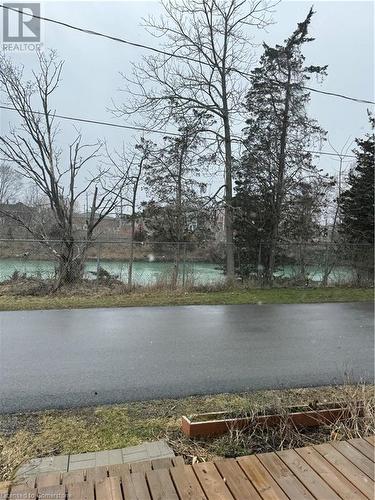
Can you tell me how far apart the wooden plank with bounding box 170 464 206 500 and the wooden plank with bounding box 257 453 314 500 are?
0.48 m

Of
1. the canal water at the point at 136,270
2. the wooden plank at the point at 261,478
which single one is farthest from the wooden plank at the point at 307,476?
the canal water at the point at 136,270

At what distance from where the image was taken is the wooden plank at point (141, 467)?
2.68 m

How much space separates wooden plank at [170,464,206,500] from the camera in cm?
241

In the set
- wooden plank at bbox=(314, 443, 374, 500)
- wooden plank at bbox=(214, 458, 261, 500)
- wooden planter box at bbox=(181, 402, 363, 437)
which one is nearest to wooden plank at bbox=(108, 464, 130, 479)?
wooden plank at bbox=(214, 458, 261, 500)

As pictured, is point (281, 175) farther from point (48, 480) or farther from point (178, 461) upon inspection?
point (48, 480)

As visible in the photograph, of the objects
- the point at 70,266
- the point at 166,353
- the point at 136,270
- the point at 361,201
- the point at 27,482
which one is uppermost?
the point at 361,201

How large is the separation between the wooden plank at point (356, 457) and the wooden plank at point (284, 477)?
463 mm

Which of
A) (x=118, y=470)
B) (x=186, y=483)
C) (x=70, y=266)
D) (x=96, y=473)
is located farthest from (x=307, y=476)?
(x=70, y=266)

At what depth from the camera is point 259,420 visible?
3.37 meters

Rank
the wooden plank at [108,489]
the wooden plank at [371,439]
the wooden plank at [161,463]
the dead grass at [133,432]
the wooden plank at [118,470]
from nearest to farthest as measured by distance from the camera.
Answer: the wooden plank at [108,489], the wooden plank at [118,470], the wooden plank at [161,463], the wooden plank at [371,439], the dead grass at [133,432]

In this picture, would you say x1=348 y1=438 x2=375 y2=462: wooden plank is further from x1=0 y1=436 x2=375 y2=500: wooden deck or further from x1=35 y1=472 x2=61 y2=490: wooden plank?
x1=35 y1=472 x2=61 y2=490: wooden plank

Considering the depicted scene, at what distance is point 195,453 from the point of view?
Result: 10.3ft

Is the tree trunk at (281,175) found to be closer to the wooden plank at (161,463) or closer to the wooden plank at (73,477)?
the wooden plank at (161,463)

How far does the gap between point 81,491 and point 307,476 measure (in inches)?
53.1
